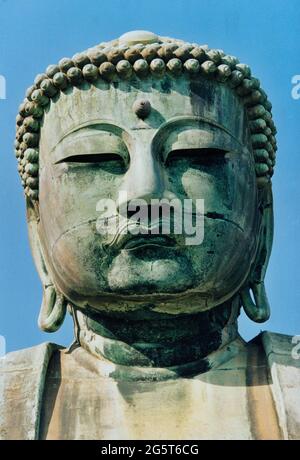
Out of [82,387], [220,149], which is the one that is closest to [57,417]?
[82,387]

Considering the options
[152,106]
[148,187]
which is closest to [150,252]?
[148,187]

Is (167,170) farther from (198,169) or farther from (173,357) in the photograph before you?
(173,357)

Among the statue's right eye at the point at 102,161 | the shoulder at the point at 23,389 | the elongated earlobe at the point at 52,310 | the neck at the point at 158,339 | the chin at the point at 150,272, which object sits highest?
the statue's right eye at the point at 102,161

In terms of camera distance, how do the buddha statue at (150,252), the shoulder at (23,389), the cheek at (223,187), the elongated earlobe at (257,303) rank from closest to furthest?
the shoulder at (23,389) < the buddha statue at (150,252) < the cheek at (223,187) < the elongated earlobe at (257,303)

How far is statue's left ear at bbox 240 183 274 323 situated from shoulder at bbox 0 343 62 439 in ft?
5.09

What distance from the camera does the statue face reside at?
13711mm

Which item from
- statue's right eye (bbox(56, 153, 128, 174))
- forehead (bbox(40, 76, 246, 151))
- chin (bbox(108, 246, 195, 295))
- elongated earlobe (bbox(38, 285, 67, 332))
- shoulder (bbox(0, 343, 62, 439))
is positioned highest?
forehead (bbox(40, 76, 246, 151))

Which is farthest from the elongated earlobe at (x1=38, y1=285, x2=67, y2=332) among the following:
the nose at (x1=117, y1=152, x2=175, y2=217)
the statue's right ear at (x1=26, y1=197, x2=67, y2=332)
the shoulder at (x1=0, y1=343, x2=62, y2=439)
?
the nose at (x1=117, y1=152, x2=175, y2=217)

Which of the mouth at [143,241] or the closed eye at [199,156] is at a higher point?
the closed eye at [199,156]

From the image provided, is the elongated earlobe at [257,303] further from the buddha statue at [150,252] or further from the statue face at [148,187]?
the statue face at [148,187]

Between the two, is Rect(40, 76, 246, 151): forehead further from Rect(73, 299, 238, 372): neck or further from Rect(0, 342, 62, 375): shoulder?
Rect(0, 342, 62, 375): shoulder

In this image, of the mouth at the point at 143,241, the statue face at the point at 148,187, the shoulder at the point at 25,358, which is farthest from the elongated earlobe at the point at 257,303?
the shoulder at the point at 25,358

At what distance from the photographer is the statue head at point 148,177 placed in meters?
13.7

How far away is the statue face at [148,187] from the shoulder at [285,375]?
54 centimetres
